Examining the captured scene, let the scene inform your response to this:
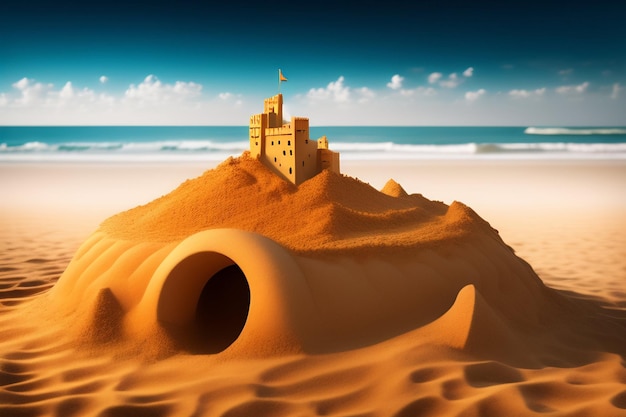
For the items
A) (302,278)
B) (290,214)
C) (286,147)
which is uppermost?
(286,147)

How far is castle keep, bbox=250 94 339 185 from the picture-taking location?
20.2 feet

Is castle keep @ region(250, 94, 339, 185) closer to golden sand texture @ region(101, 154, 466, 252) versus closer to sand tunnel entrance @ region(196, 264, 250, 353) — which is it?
golden sand texture @ region(101, 154, 466, 252)

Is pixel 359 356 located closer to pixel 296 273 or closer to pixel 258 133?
pixel 296 273

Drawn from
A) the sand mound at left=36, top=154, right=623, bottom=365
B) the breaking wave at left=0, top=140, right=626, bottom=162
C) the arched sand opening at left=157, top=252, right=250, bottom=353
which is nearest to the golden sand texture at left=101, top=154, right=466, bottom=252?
the sand mound at left=36, top=154, right=623, bottom=365

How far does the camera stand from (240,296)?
636 centimetres

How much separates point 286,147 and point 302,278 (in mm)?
1855

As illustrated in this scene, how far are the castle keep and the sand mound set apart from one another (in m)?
0.16

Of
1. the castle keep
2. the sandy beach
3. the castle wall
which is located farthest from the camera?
→ the castle wall

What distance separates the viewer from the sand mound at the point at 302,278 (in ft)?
16.1

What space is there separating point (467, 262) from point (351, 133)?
54575mm

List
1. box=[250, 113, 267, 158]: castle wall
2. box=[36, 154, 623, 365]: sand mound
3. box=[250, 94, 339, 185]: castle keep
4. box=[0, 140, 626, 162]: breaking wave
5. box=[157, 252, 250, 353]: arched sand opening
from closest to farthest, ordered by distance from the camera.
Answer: box=[36, 154, 623, 365]: sand mound, box=[157, 252, 250, 353]: arched sand opening, box=[250, 94, 339, 185]: castle keep, box=[250, 113, 267, 158]: castle wall, box=[0, 140, 626, 162]: breaking wave

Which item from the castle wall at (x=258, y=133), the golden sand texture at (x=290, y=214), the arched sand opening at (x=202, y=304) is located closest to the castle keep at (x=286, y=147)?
the castle wall at (x=258, y=133)

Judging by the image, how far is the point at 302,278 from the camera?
4953mm

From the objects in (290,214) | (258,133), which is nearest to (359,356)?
(290,214)
